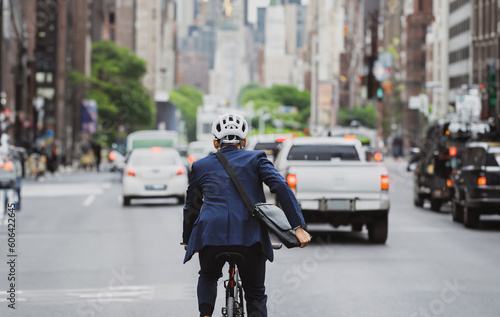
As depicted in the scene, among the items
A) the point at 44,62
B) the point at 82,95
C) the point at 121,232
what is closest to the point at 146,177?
the point at 121,232

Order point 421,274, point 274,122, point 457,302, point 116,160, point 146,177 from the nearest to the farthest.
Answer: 1. point 457,302
2. point 421,274
3. point 146,177
4. point 116,160
5. point 274,122

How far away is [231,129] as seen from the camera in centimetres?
745

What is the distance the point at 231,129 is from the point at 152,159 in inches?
989

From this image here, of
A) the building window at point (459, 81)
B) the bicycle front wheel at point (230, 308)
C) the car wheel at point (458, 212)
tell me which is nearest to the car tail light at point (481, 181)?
the car wheel at point (458, 212)

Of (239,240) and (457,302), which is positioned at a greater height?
(239,240)

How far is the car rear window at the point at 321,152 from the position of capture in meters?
20.7

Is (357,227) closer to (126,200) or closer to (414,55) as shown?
(126,200)

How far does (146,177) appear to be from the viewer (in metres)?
31.5

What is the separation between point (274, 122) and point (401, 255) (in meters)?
182

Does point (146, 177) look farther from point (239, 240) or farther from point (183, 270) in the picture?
point (239, 240)

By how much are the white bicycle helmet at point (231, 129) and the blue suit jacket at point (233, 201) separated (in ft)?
0.21

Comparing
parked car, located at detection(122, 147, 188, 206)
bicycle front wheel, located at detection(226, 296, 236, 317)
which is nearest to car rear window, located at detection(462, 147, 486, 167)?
parked car, located at detection(122, 147, 188, 206)

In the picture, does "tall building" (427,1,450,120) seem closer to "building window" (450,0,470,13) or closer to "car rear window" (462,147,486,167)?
"building window" (450,0,470,13)

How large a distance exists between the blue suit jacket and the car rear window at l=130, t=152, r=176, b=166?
24726 millimetres
